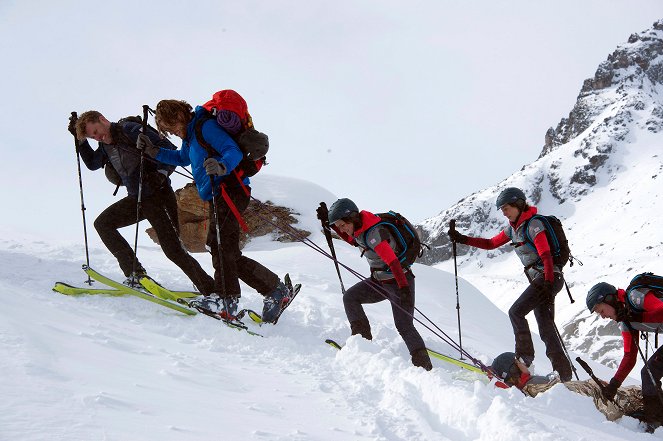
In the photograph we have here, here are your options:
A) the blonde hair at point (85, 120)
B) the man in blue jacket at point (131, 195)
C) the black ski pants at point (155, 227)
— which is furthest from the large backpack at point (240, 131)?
the blonde hair at point (85, 120)

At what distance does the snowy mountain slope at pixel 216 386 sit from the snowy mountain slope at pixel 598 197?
258 feet

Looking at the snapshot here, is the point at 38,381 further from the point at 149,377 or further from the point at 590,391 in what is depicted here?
the point at 590,391

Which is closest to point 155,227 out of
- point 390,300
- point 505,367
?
point 390,300

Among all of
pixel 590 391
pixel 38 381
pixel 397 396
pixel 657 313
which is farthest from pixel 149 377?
pixel 657 313

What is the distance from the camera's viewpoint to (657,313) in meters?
4.80

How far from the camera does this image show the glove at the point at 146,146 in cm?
576

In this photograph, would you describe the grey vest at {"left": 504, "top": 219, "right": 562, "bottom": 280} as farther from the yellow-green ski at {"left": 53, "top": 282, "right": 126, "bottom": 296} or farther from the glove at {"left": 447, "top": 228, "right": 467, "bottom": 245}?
the yellow-green ski at {"left": 53, "top": 282, "right": 126, "bottom": 296}

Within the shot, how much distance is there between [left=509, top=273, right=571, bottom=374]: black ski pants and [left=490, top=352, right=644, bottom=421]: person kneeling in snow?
0.67ft

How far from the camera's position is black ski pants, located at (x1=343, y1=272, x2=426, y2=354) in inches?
210

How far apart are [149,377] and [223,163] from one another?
8.20 feet

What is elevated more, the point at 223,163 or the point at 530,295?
the point at 223,163

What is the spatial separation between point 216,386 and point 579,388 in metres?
3.73

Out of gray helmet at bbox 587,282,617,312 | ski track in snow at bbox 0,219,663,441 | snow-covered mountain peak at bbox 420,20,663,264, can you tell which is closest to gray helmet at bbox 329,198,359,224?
ski track in snow at bbox 0,219,663,441

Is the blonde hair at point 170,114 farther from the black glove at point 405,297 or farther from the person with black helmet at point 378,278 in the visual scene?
the black glove at point 405,297
